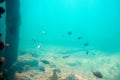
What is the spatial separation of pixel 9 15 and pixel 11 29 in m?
0.99

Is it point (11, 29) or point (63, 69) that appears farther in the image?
point (63, 69)

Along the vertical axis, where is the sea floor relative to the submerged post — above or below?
below

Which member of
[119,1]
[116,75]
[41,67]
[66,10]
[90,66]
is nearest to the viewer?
[41,67]

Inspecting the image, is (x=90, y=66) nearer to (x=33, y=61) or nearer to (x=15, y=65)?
(x=33, y=61)

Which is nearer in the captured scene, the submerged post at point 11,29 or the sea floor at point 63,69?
the submerged post at point 11,29

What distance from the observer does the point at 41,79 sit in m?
14.5

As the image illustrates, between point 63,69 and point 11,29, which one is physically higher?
point 11,29

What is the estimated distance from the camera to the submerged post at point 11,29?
14.4 m

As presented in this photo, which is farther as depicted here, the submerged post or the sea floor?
the sea floor

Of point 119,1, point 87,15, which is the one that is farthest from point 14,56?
point 87,15

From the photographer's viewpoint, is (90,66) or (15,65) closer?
(15,65)

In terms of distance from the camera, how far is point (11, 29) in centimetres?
1444

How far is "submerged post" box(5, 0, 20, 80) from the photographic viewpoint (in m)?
14.4

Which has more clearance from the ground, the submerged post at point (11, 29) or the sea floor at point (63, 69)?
the submerged post at point (11, 29)
